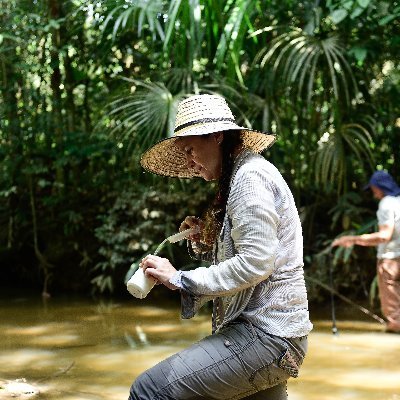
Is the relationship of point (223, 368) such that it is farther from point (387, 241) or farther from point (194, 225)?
point (387, 241)

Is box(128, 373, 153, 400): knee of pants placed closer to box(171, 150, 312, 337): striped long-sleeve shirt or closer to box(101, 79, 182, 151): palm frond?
box(171, 150, 312, 337): striped long-sleeve shirt

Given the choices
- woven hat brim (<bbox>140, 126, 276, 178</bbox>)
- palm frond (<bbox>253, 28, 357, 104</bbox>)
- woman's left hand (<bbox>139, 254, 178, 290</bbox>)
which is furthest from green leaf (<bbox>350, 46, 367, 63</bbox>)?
woman's left hand (<bbox>139, 254, 178, 290</bbox>)

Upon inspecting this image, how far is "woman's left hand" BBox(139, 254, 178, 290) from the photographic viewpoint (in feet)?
6.07

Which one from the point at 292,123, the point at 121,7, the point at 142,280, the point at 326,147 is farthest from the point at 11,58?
the point at 142,280

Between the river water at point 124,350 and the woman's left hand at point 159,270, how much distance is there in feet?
7.78

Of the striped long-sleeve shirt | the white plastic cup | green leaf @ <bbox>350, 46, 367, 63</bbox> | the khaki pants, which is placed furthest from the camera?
green leaf @ <bbox>350, 46, 367, 63</bbox>

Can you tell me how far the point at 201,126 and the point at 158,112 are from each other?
4.78m

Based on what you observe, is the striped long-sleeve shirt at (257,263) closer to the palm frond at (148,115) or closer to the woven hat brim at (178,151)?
the woven hat brim at (178,151)

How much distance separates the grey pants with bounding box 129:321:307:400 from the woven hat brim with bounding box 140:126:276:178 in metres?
0.55

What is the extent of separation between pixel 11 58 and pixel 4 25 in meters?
0.42

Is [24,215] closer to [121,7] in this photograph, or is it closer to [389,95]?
[121,7]

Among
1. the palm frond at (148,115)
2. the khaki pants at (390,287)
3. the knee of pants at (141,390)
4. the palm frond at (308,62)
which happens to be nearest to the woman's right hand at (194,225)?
the knee of pants at (141,390)

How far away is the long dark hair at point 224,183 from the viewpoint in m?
2.00

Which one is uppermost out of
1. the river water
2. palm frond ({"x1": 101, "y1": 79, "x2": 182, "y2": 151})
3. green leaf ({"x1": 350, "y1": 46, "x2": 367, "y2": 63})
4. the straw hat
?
green leaf ({"x1": 350, "y1": 46, "x2": 367, "y2": 63})
